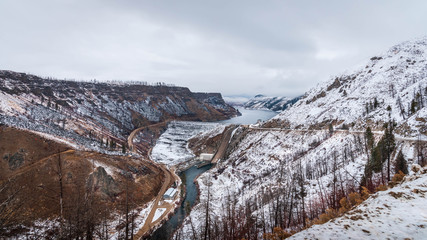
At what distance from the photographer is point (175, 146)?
135375 millimetres

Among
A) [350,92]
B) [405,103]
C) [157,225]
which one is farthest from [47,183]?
[350,92]

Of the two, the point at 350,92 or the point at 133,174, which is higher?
the point at 350,92

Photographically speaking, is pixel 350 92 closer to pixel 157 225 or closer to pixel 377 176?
pixel 377 176

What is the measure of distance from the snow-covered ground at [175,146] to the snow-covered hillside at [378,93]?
219ft

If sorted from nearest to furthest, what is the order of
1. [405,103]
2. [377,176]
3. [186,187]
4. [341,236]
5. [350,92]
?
[341,236]
[377,176]
[186,187]
[405,103]
[350,92]

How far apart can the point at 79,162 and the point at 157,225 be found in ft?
98.1

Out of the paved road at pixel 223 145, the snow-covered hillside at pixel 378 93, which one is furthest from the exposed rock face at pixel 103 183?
the snow-covered hillside at pixel 378 93

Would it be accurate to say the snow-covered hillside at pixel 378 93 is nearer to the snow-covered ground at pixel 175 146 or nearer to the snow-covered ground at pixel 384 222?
the snow-covered ground at pixel 384 222

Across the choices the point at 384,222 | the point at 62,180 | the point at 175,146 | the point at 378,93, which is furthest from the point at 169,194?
the point at 378,93

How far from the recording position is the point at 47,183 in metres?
46.9

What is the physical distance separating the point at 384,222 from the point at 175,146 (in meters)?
131

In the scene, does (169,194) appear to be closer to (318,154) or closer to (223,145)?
(318,154)

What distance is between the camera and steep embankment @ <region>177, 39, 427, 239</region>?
3481cm

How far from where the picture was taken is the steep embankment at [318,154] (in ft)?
114
